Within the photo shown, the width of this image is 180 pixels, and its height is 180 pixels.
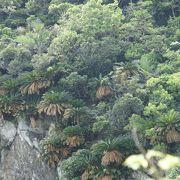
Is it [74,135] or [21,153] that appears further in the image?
[21,153]

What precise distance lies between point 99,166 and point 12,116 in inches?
250

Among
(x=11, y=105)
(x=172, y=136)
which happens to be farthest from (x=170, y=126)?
(x=11, y=105)

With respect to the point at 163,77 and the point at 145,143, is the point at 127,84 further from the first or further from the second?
the point at 145,143

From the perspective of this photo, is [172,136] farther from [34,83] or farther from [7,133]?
[7,133]

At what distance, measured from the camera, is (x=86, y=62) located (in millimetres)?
22531

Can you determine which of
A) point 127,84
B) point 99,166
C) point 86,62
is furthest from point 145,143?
point 86,62

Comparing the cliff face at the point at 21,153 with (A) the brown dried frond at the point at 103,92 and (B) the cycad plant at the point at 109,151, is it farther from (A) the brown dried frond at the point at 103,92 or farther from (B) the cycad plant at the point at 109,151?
(B) the cycad plant at the point at 109,151

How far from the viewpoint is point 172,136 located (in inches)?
655

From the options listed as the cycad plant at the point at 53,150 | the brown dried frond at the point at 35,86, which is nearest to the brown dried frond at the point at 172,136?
the cycad plant at the point at 53,150

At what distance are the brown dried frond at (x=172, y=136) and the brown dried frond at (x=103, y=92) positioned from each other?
15.5ft

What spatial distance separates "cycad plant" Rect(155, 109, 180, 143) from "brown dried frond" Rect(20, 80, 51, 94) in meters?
7.12

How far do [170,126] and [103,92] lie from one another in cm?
465

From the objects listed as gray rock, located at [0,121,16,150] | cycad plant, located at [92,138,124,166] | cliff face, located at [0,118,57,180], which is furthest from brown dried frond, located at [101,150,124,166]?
gray rock, located at [0,121,16,150]

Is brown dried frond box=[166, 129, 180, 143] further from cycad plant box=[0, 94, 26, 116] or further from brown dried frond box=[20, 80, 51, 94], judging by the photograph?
cycad plant box=[0, 94, 26, 116]
